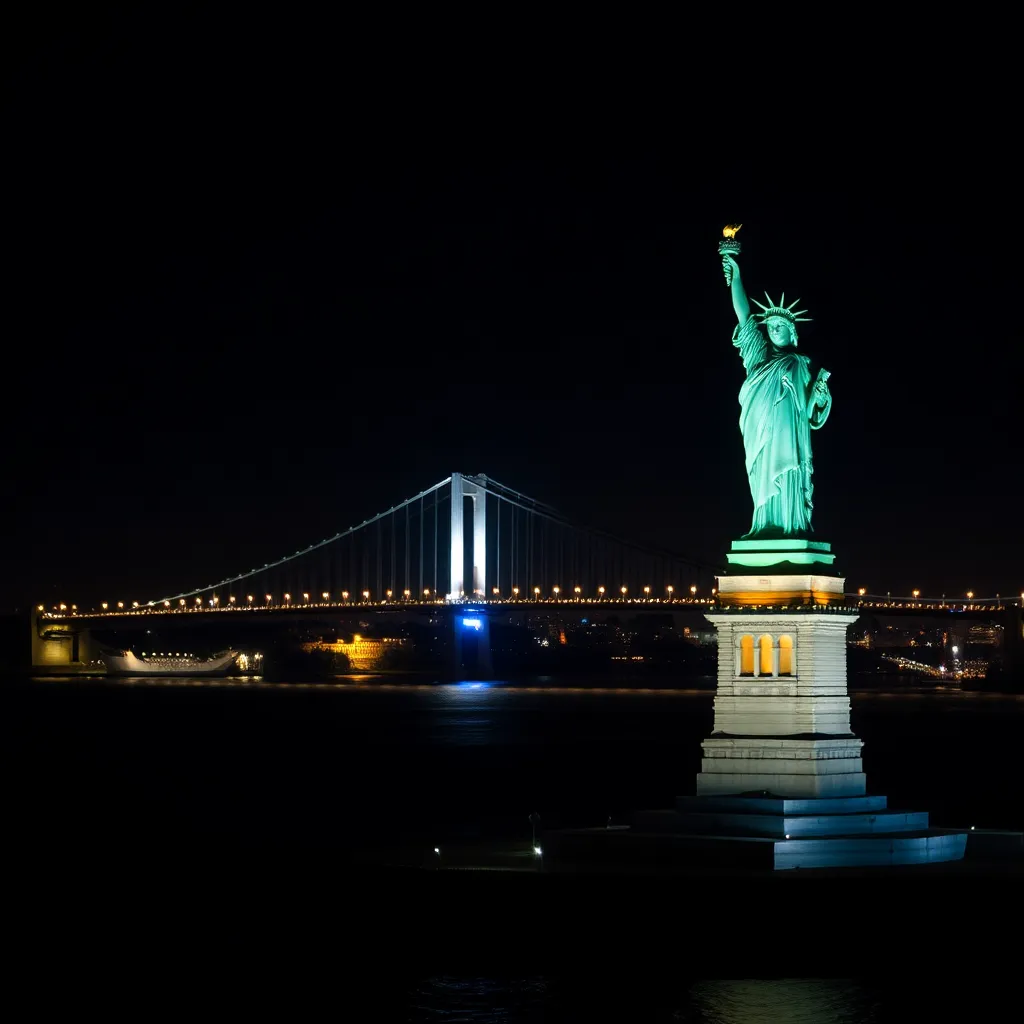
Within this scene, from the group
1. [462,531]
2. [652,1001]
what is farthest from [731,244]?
[462,531]

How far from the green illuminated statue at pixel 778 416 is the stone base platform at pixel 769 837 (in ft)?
11.4

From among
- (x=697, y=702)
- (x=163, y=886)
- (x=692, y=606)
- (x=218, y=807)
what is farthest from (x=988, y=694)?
(x=163, y=886)

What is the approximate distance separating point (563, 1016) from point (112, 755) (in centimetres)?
5717

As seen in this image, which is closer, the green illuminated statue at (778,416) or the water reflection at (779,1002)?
the water reflection at (779,1002)

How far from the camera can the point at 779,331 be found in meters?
29.2

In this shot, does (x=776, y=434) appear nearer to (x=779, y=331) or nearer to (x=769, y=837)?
(x=779, y=331)

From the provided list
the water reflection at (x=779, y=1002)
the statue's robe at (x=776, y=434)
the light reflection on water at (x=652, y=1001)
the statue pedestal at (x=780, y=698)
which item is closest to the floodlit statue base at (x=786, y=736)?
the statue pedestal at (x=780, y=698)

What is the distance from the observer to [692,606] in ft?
320

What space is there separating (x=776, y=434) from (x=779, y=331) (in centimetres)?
133

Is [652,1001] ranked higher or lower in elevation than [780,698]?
lower

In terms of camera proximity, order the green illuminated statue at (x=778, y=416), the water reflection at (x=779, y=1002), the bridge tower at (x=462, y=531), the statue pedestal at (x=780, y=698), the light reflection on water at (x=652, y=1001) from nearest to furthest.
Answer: the water reflection at (x=779, y=1002)
the light reflection on water at (x=652, y=1001)
the statue pedestal at (x=780, y=698)
the green illuminated statue at (x=778, y=416)
the bridge tower at (x=462, y=531)

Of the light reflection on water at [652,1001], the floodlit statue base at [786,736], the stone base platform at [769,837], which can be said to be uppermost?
the floodlit statue base at [786,736]

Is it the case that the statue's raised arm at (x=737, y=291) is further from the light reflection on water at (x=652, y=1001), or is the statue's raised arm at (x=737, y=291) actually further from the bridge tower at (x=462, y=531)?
the bridge tower at (x=462, y=531)

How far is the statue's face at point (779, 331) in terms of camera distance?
29.2 metres
